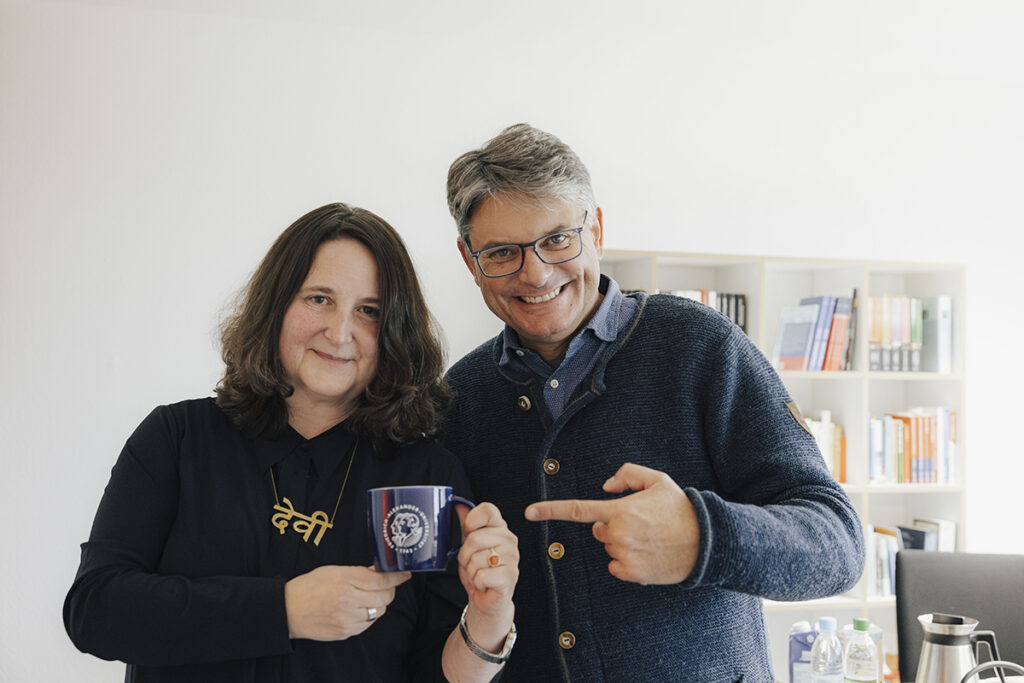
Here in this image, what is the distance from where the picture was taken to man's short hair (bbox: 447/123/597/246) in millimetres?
1418

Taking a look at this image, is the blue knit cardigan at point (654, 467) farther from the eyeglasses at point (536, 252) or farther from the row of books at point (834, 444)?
the row of books at point (834, 444)

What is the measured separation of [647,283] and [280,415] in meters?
2.30

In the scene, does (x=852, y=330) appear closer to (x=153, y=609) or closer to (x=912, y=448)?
(x=912, y=448)

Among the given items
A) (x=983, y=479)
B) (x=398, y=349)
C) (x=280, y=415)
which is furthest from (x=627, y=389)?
(x=983, y=479)

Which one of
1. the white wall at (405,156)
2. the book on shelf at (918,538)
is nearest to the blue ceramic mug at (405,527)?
the white wall at (405,156)

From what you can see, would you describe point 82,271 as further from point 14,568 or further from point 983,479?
point 983,479

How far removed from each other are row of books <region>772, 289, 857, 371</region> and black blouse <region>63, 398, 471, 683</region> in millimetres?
2603

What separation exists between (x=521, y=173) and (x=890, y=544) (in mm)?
3030

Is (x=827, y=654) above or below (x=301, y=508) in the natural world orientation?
below

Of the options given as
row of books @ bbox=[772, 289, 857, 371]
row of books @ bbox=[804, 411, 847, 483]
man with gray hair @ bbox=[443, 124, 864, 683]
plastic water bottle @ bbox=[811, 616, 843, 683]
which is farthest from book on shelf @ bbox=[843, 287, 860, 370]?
man with gray hair @ bbox=[443, 124, 864, 683]

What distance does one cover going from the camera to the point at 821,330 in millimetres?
3605

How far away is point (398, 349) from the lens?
1.36m

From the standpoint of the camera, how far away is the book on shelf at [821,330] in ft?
11.8

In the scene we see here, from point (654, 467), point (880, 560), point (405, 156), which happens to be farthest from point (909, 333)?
point (654, 467)
